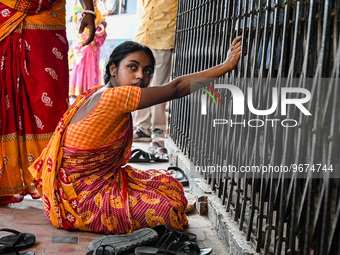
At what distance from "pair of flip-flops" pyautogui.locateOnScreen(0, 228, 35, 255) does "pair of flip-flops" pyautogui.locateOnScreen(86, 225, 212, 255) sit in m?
0.37

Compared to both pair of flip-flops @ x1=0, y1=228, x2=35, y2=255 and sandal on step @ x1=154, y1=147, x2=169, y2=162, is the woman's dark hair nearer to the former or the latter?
pair of flip-flops @ x1=0, y1=228, x2=35, y2=255

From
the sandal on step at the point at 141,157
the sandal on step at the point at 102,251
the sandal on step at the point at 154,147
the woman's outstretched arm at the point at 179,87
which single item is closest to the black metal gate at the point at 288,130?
the woman's outstretched arm at the point at 179,87

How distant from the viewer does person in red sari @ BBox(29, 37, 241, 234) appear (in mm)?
3213

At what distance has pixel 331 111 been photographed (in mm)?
1938

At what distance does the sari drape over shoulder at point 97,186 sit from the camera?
3213mm

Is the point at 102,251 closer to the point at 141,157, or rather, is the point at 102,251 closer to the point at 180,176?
the point at 180,176

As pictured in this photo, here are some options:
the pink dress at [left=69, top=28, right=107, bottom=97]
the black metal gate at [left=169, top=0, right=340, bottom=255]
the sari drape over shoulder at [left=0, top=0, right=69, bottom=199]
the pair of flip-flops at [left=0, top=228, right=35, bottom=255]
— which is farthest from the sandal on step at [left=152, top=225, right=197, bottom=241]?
the pink dress at [left=69, top=28, right=107, bottom=97]

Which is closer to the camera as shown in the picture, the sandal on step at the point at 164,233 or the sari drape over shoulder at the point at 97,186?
the sandal on step at the point at 164,233

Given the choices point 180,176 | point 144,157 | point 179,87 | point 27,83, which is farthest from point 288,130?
point 144,157

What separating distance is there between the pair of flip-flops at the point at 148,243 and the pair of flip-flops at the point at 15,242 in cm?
37

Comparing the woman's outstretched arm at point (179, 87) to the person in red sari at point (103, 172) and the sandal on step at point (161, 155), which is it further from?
the sandal on step at point (161, 155)

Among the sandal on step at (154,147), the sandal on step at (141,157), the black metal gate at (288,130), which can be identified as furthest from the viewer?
the sandal on step at (154,147)

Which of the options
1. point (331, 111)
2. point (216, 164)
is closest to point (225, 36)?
point (216, 164)

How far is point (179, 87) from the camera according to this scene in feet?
10.1
